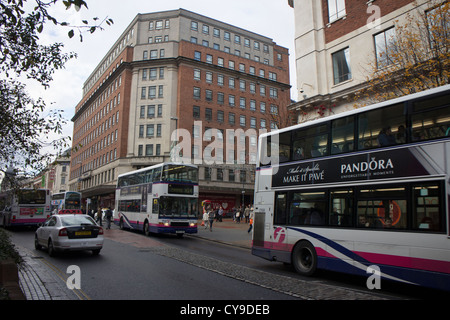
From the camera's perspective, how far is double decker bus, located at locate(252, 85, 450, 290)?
6297 millimetres

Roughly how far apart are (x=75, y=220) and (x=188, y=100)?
42211 mm

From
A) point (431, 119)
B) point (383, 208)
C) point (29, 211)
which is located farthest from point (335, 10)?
point (29, 211)

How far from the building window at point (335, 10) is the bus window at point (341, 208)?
54.2 ft

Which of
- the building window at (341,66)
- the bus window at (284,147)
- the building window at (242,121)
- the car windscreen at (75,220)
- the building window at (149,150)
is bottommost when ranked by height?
the car windscreen at (75,220)

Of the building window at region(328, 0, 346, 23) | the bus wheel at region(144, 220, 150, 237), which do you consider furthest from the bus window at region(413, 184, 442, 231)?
the building window at region(328, 0, 346, 23)

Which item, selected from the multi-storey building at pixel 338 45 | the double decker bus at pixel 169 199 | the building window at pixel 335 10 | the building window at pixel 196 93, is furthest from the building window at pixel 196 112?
the building window at pixel 335 10

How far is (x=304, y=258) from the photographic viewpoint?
905 cm

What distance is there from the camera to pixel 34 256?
11023mm

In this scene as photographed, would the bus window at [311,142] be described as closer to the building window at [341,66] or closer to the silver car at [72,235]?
the silver car at [72,235]

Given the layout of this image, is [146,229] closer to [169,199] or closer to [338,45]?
[169,199]

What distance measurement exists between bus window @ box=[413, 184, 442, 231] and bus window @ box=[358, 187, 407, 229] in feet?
0.77

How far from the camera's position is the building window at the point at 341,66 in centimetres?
1986

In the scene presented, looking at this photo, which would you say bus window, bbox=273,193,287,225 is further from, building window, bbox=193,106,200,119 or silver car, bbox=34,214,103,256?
building window, bbox=193,106,200,119
